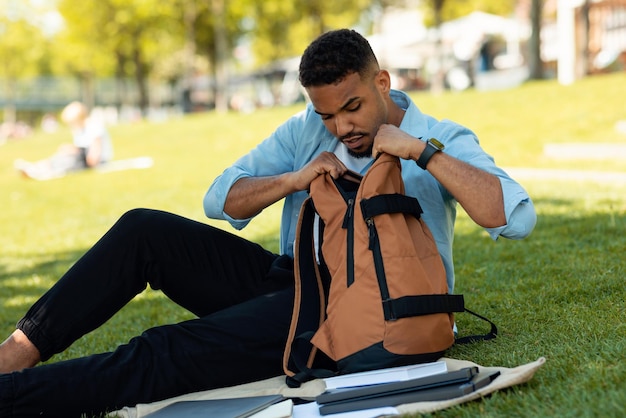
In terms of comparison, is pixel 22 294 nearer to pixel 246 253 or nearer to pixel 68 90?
pixel 246 253

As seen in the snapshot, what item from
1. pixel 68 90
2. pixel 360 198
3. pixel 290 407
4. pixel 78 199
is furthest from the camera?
pixel 68 90

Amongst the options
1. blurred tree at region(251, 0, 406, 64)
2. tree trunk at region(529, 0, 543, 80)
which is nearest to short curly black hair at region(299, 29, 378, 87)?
tree trunk at region(529, 0, 543, 80)

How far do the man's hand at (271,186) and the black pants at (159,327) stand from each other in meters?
0.16

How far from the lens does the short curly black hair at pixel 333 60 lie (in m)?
3.27

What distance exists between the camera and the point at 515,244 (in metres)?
6.15

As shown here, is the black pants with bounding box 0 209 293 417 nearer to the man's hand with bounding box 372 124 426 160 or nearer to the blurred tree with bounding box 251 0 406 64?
the man's hand with bounding box 372 124 426 160

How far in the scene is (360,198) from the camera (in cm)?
307

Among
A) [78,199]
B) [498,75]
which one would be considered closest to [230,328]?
A: [78,199]

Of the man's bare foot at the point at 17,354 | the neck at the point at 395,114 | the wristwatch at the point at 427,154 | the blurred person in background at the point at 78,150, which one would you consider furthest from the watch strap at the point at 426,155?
the blurred person in background at the point at 78,150

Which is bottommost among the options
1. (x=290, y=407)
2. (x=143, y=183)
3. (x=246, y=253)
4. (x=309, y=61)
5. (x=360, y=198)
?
(x=143, y=183)

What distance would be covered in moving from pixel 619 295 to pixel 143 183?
11.3 metres

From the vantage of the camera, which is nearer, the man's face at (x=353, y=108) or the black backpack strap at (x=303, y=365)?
the black backpack strap at (x=303, y=365)

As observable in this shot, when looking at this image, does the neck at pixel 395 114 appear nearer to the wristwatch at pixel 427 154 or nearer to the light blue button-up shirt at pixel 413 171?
the light blue button-up shirt at pixel 413 171

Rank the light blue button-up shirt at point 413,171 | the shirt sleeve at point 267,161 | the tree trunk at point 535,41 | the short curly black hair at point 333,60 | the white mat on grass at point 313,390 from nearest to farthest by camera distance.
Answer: the white mat on grass at point 313,390 < the light blue button-up shirt at point 413,171 < the short curly black hair at point 333,60 < the shirt sleeve at point 267,161 < the tree trunk at point 535,41
